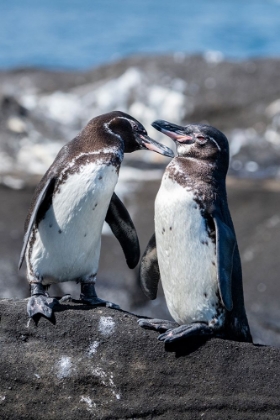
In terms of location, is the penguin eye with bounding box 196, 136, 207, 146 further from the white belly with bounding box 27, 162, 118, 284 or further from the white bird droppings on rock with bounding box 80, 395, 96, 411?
the white bird droppings on rock with bounding box 80, 395, 96, 411

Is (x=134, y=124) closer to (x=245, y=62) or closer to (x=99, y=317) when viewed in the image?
(x=99, y=317)

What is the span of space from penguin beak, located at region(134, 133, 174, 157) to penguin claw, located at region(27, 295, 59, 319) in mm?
1133

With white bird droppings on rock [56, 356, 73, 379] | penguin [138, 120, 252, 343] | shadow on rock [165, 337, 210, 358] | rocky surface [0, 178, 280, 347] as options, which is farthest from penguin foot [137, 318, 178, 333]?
rocky surface [0, 178, 280, 347]

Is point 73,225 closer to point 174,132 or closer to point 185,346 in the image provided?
point 174,132

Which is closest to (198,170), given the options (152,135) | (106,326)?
(106,326)

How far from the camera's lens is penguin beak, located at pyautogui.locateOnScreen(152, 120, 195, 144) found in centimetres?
509

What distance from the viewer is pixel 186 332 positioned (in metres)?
4.63

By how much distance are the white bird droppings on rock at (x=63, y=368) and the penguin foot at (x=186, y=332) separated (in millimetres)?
503

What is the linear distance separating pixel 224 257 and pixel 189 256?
0.21 metres

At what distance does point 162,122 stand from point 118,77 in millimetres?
8505

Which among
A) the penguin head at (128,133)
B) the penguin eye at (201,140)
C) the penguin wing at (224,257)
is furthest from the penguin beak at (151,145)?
the penguin wing at (224,257)

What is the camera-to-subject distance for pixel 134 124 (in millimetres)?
5273

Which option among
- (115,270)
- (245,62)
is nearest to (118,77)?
(245,62)

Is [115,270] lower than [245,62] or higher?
lower
